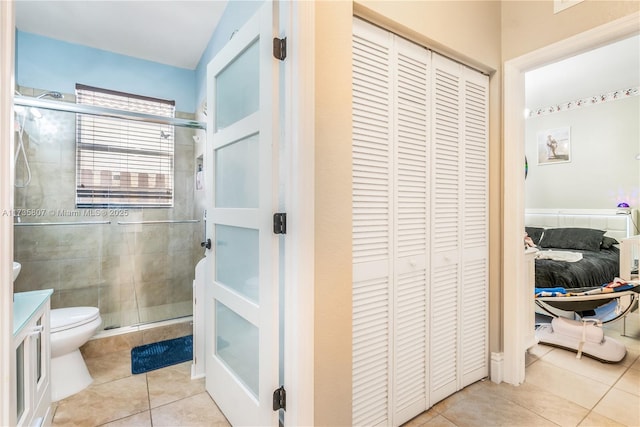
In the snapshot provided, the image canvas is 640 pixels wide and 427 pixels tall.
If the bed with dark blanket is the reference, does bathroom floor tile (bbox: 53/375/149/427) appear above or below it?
below

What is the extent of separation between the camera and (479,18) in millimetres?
1864

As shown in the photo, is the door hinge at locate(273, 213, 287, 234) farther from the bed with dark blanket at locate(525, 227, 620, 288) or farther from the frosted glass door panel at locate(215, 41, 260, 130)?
the bed with dark blanket at locate(525, 227, 620, 288)

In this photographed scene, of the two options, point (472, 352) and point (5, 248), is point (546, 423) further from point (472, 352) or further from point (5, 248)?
point (5, 248)

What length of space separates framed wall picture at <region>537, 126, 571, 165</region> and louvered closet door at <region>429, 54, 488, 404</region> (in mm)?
3648

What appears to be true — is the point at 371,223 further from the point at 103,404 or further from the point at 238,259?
the point at 103,404

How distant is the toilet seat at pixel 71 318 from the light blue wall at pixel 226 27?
2000 mm

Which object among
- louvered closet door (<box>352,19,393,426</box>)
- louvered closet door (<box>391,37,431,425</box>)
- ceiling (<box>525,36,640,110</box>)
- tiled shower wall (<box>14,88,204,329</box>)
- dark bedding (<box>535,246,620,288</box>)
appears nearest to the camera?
louvered closet door (<box>352,19,393,426</box>)

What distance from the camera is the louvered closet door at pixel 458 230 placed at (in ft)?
5.68

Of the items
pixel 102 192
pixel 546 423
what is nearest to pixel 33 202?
pixel 102 192

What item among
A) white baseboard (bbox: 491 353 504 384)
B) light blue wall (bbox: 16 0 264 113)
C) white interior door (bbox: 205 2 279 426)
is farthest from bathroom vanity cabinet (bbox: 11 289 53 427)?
white baseboard (bbox: 491 353 504 384)

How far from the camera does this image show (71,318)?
197 cm

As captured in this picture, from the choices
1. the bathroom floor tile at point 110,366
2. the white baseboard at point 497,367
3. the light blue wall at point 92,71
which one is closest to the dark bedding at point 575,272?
the white baseboard at point 497,367

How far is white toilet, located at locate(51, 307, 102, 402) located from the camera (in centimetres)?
181

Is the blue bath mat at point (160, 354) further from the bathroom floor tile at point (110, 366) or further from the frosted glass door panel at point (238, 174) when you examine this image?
the frosted glass door panel at point (238, 174)
